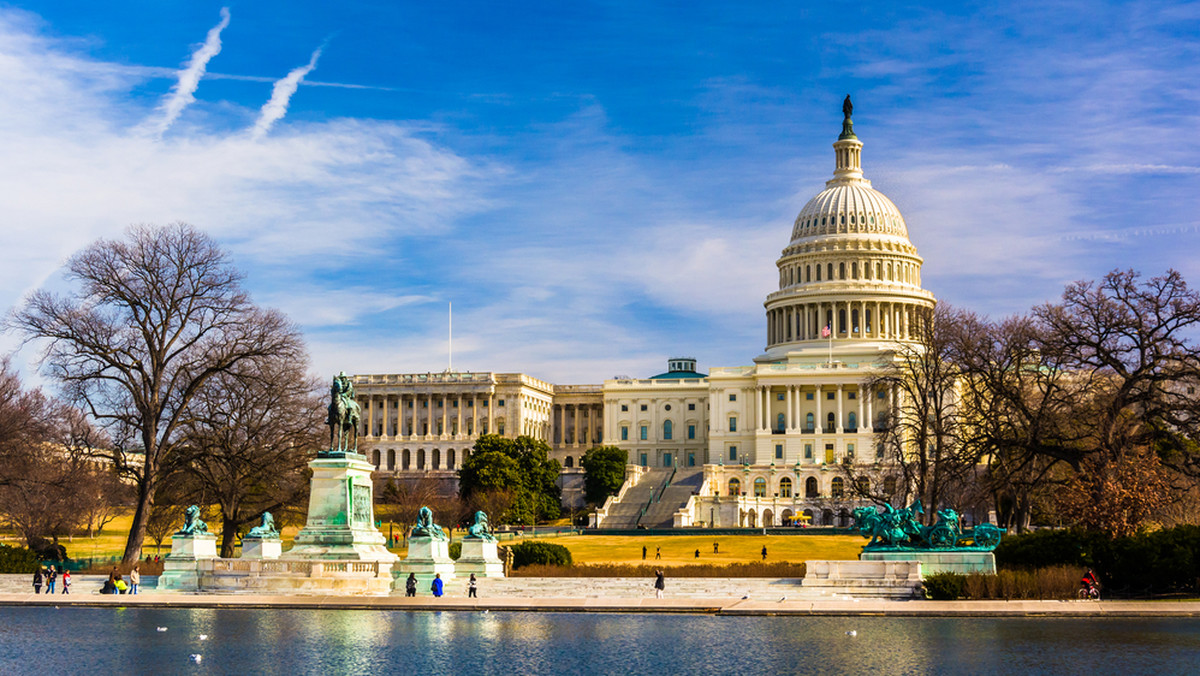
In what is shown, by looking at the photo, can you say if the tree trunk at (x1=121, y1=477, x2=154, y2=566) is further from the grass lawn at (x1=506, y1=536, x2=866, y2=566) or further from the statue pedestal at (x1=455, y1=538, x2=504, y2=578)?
the grass lawn at (x1=506, y1=536, x2=866, y2=566)

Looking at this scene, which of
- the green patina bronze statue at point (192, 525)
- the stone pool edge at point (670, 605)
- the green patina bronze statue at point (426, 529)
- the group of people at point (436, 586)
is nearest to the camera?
the stone pool edge at point (670, 605)

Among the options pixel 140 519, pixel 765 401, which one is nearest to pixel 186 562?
pixel 140 519

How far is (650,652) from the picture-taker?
30.9 m

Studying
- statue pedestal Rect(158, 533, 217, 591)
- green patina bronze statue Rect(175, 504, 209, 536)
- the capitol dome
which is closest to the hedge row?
statue pedestal Rect(158, 533, 217, 591)

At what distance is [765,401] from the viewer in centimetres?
14675

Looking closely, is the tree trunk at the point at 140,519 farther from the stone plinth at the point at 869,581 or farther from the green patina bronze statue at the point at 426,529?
the stone plinth at the point at 869,581

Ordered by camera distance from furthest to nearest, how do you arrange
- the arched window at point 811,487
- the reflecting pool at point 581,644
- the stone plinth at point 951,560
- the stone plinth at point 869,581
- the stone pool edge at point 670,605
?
the arched window at point 811,487, the stone plinth at point 951,560, the stone plinth at point 869,581, the stone pool edge at point 670,605, the reflecting pool at point 581,644

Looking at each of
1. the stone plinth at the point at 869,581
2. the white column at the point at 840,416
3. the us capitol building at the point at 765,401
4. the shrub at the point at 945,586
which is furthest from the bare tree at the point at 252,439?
the white column at the point at 840,416

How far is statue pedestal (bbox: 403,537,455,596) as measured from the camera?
47594 millimetres

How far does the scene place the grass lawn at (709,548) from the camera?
77188 mm

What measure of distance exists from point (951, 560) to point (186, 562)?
26308 millimetres

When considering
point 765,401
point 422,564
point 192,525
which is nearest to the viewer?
point 422,564

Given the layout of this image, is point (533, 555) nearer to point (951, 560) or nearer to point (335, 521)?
point (335, 521)

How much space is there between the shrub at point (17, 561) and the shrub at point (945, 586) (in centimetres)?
3769
